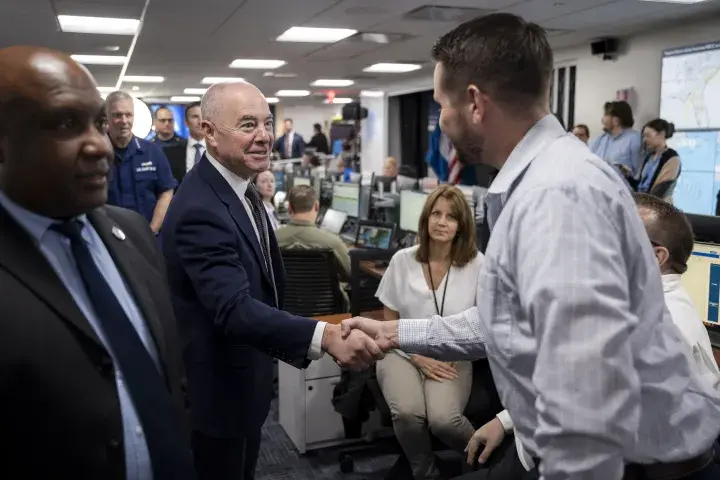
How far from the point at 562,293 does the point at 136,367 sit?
2.15 ft

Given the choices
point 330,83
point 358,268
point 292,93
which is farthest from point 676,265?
point 292,93

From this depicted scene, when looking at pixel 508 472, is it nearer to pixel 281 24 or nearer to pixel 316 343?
pixel 316 343

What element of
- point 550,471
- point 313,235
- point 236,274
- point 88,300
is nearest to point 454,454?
point 313,235

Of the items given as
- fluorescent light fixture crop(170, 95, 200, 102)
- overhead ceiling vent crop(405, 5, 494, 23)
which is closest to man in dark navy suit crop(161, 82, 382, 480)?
Result: overhead ceiling vent crop(405, 5, 494, 23)

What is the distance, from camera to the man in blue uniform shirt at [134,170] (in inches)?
144

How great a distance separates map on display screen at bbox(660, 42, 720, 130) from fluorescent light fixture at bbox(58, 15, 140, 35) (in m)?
5.84

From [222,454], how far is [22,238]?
44.3 inches

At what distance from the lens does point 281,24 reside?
6906 mm

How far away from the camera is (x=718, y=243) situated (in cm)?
214

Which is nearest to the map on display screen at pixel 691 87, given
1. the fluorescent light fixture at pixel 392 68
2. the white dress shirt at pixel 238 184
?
the fluorescent light fixture at pixel 392 68

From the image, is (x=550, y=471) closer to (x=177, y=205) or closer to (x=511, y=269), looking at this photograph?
→ (x=511, y=269)

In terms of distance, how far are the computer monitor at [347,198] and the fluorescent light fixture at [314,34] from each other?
80.9 inches

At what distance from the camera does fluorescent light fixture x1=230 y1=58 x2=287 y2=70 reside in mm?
9930

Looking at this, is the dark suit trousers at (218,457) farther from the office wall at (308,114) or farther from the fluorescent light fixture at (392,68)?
the office wall at (308,114)
